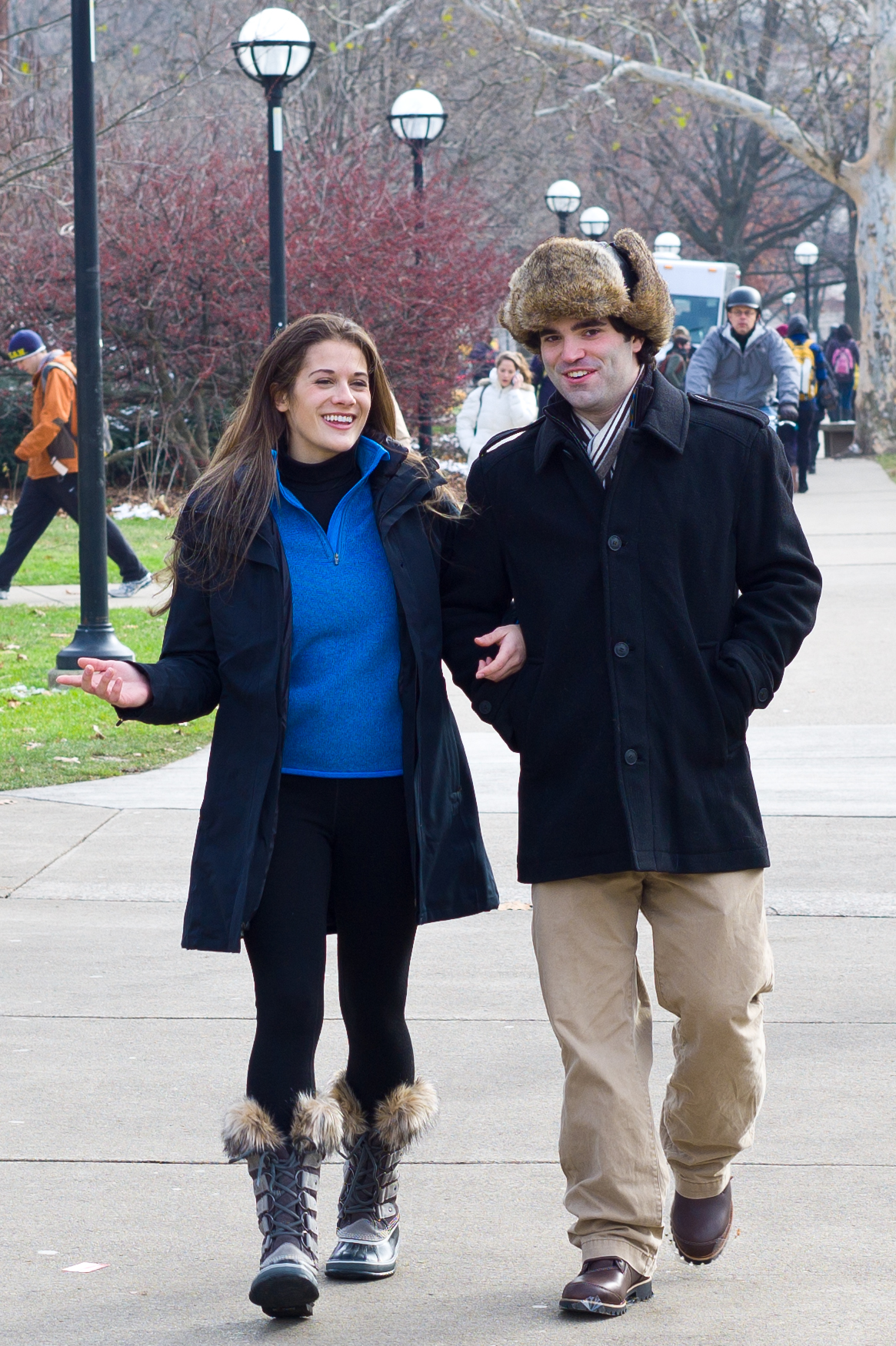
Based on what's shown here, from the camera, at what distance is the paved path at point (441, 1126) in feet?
10.6

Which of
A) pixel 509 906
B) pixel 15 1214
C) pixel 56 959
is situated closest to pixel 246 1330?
pixel 15 1214

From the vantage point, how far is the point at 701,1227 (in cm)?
333

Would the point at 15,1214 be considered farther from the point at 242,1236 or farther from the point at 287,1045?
the point at 287,1045

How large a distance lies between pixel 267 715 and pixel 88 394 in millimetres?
7137

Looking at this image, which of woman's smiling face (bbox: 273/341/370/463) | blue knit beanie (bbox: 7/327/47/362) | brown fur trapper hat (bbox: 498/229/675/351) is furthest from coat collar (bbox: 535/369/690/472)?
blue knit beanie (bbox: 7/327/47/362)

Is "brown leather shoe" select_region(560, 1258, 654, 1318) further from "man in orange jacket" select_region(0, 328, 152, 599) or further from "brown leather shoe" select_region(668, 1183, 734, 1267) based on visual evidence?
"man in orange jacket" select_region(0, 328, 152, 599)

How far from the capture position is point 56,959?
5.36 m

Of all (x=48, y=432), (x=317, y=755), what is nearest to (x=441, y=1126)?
(x=317, y=755)

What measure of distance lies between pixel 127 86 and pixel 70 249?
1525cm

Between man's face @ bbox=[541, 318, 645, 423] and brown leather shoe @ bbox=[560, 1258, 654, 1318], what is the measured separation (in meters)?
1.53

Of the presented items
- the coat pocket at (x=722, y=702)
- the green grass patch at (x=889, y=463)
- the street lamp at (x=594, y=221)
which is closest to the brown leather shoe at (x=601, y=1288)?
the coat pocket at (x=722, y=702)

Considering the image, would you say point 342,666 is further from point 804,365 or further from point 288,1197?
point 804,365

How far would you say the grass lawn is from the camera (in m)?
14.5

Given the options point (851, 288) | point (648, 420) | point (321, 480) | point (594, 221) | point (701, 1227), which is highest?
point (851, 288)
